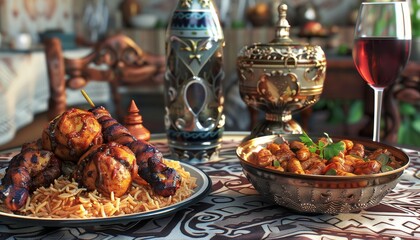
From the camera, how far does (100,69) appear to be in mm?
1651

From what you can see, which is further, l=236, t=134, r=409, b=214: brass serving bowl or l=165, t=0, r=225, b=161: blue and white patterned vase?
l=165, t=0, r=225, b=161: blue and white patterned vase

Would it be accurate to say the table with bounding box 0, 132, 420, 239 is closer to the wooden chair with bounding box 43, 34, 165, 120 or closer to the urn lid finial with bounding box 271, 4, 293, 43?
the urn lid finial with bounding box 271, 4, 293, 43

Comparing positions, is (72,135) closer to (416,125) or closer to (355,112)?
(416,125)

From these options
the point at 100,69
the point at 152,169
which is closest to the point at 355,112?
the point at 100,69

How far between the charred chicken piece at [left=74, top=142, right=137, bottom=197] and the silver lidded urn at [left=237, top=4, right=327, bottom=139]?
35 centimetres

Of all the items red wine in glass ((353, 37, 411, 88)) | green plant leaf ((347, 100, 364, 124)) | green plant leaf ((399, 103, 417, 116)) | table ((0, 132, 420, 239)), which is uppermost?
red wine in glass ((353, 37, 411, 88))

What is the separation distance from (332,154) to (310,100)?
0.29 m

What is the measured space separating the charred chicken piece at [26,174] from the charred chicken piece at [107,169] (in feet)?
0.15

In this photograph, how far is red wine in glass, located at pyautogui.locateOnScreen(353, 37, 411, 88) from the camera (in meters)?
0.83

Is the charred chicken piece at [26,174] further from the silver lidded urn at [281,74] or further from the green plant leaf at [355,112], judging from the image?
the green plant leaf at [355,112]

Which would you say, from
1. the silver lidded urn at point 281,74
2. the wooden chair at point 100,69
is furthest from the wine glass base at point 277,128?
the wooden chair at point 100,69

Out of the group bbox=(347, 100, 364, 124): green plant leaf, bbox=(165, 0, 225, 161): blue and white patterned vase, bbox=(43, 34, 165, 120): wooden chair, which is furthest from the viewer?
bbox=(347, 100, 364, 124): green plant leaf

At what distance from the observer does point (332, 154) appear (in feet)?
2.14

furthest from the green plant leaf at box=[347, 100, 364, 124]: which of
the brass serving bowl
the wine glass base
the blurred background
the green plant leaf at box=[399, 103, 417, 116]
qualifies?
the brass serving bowl
